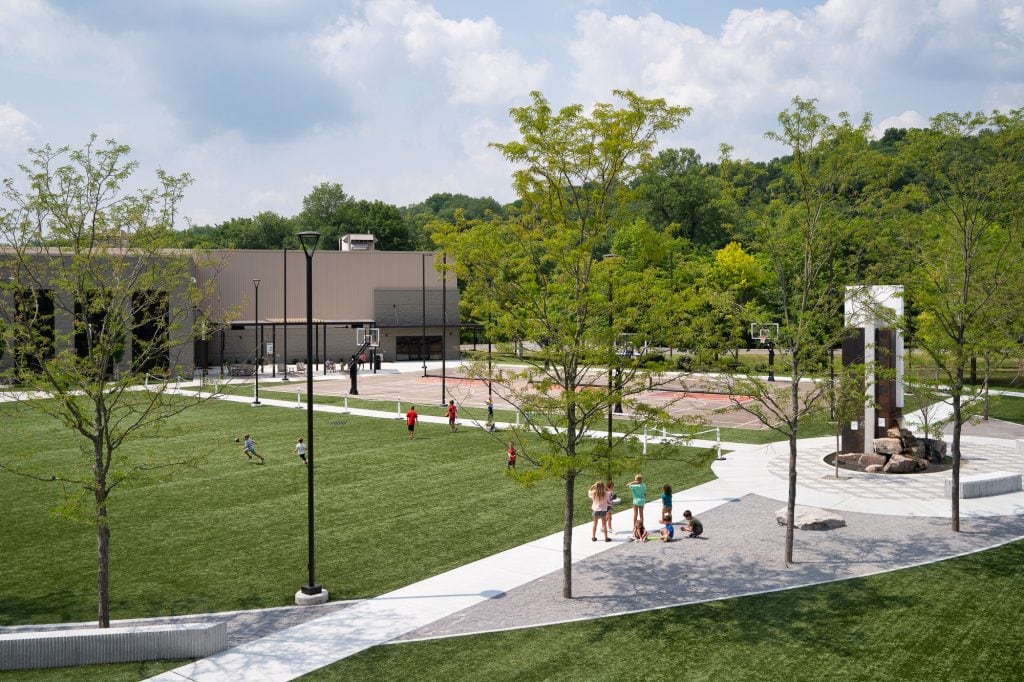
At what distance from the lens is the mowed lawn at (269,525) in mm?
16344

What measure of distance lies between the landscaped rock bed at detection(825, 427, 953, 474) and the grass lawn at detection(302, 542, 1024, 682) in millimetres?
11505

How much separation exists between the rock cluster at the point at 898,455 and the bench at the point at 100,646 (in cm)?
2247

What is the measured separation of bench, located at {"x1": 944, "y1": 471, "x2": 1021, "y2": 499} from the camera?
23641 millimetres

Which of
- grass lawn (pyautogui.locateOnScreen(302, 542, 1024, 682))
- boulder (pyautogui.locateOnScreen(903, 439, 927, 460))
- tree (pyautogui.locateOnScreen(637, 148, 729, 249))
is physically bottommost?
grass lawn (pyautogui.locateOnScreen(302, 542, 1024, 682))

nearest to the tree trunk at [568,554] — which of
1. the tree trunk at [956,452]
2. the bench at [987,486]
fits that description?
the tree trunk at [956,452]

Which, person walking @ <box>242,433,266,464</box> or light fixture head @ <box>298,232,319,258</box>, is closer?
light fixture head @ <box>298,232,319,258</box>

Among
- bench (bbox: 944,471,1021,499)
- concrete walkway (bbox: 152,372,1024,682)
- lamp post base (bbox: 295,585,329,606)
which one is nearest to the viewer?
concrete walkway (bbox: 152,372,1024,682)

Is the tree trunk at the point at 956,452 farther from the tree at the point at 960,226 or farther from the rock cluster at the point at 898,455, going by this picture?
the rock cluster at the point at 898,455

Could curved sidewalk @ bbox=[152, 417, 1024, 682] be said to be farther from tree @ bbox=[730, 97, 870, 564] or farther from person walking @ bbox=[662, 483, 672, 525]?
tree @ bbox=[730, 97, 870, 564]

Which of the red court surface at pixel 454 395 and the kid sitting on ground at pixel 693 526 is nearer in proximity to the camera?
the kid sitting on ground at pixel 693 526

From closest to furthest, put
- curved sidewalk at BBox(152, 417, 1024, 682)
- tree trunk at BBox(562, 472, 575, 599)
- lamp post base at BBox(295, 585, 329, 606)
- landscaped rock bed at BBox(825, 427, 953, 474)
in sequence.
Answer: curved sidewalk at BBox(152, 417, 1024, 682) < lamp post base at BBox(295, 585, 329, 606) < tree trunk at BBox(562, 472, 575, 599) < landscaped rock bed at BBox(825, 427, 953, 474)

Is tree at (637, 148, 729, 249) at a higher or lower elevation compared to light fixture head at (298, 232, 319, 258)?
higher

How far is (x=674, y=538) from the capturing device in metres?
20.0

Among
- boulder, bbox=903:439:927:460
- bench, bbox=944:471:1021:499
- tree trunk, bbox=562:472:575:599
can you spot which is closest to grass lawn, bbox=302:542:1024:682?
tree trunk, bbox=562:472:575:599
